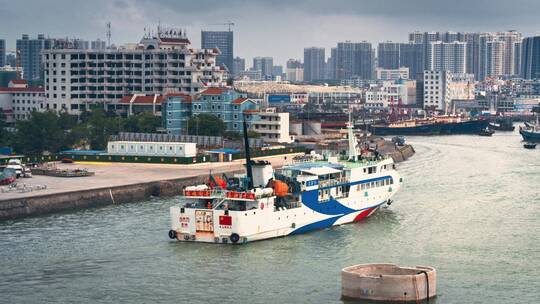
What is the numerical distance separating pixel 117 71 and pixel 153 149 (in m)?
30.7

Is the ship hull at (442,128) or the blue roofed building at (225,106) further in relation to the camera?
the ship hull at (442,128)

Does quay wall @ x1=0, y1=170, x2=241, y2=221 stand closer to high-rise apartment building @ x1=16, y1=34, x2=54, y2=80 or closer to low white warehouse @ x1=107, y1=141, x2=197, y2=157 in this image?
low white warehouse @ x1=107, y1=141, x2=197, y2=157

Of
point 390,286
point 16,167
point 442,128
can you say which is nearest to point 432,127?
point 442,128

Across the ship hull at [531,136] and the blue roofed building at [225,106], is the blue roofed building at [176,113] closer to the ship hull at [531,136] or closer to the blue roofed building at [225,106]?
the blue roofed building at [225,106]

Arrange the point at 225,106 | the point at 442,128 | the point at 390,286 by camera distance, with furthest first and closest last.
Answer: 1. the point at 442,128
2. the point at 225,106
3. the point at 390,286

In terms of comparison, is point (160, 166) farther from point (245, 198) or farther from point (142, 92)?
point (142, 92)

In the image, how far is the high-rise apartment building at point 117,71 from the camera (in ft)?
277

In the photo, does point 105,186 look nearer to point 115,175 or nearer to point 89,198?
point 89,198

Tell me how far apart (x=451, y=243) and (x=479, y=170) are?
92.6 ft

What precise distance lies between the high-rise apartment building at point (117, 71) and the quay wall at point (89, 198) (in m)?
36.0

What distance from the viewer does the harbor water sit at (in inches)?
1070

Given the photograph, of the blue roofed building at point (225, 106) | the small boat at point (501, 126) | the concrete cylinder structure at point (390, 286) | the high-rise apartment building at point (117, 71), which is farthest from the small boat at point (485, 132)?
the concrete cylinder structure at point (390, 286)

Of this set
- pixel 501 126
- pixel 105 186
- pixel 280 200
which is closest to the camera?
pixel 280 200

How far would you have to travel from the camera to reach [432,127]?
12425cm
